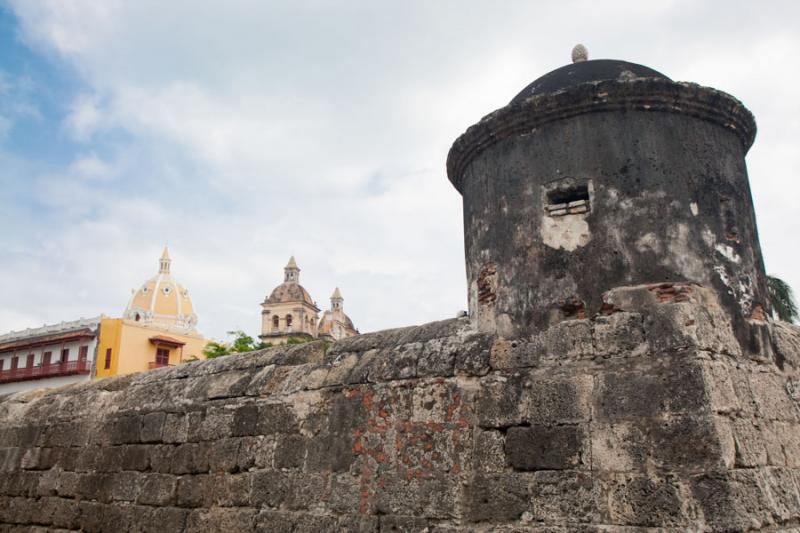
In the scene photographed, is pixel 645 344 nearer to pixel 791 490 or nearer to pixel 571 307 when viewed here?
pixel 571 307

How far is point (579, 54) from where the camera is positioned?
5051 millimetres

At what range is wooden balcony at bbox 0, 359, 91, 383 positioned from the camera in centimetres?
3491

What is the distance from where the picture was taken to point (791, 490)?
3619 mm

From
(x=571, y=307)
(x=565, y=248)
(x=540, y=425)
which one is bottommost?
(x=540, y=425)

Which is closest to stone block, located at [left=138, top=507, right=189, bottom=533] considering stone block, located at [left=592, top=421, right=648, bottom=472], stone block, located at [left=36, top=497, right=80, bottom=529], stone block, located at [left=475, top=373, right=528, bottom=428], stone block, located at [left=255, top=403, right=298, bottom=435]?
stone block, located at [left=255, top=403, right=298, bottom=435]

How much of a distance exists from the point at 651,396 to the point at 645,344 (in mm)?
301

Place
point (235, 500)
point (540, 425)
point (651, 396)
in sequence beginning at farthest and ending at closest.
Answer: point (235, 500) → point (540, 425) → point (651, 396)

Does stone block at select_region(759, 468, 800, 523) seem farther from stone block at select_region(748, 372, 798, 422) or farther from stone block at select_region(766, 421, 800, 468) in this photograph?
stone block at select_region(748, 372, 798, 422)

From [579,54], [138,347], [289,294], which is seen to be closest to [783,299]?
[579,54]

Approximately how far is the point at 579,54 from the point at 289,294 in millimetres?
57939

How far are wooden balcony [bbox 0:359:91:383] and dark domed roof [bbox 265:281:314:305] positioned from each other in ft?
85.8

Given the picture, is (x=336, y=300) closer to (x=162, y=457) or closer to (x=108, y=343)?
(x=108, y=343)

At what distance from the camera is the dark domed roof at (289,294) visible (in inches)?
2409

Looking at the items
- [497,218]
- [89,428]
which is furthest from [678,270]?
[89,428]
